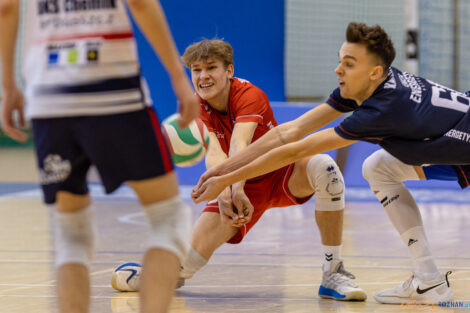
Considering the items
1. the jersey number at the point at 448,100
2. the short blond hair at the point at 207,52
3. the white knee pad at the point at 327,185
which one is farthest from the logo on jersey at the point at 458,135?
the short blond hair at the point at 207,52

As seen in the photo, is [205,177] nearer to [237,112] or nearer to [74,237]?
[237,112]

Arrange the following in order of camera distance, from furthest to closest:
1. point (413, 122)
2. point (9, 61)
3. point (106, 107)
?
point (413, 122)
point (9, 61)
point (106, 107)

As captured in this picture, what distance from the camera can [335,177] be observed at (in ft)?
12.9

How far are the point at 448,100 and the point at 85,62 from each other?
6.52 feet

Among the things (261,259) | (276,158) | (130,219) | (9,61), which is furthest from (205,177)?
(130,219)

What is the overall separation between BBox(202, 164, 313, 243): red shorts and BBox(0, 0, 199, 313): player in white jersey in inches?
66.8

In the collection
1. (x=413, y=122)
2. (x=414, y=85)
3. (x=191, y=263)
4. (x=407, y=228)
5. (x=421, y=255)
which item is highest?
(x=414, y=85)

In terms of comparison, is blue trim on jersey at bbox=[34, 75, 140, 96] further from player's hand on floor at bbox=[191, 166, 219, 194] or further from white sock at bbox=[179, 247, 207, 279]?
white sock at bbox=[179, 247, 207, 279]

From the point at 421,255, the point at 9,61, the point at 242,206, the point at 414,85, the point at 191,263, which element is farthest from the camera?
the point at 191,263

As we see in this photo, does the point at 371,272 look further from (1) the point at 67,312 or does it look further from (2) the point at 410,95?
(1) the point at 67,312

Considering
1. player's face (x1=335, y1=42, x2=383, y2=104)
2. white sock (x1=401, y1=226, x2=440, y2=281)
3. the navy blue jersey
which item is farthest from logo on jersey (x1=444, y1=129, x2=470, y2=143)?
white sock (x1=401, y1=226, x2=440, y2=281)

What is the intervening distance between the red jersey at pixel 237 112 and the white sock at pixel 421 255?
3.49 feet

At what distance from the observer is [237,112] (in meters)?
4.12

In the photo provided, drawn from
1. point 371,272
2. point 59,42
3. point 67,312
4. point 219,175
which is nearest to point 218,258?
point 371,272
